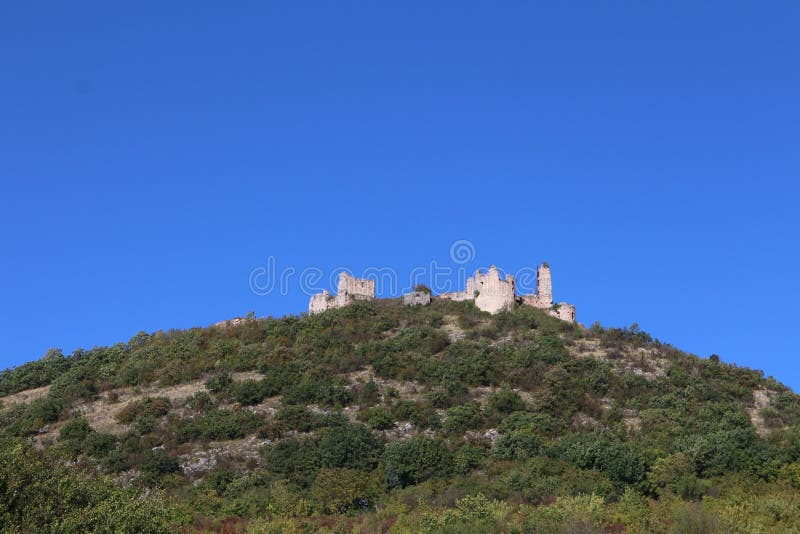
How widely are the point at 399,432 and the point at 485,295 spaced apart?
2325 centimetres

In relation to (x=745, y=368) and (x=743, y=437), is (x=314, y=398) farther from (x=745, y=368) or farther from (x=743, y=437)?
(x=745, y=368)

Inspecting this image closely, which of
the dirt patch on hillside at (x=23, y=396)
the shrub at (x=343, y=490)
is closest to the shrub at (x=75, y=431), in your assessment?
the dirt patch on hillside at (x=23, y=396)

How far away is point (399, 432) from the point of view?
174 ft

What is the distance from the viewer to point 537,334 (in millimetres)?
66812

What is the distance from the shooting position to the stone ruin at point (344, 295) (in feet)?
251

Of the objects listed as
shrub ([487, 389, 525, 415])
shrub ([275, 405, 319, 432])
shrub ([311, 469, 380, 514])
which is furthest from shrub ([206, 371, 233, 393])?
shrub ([487, 389, 525, 415])

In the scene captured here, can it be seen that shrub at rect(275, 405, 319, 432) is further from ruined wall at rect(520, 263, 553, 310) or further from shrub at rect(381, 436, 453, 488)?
ruined wall at rect(520, 263, 553, 310)

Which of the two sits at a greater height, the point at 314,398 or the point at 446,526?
the point at 314,398

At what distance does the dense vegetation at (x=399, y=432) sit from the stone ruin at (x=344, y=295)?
288cm

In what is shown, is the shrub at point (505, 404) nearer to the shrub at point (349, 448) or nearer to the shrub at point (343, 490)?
the shrub at point (349, 448)

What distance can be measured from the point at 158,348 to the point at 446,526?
125ft

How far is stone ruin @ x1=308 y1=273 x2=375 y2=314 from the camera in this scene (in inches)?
3015

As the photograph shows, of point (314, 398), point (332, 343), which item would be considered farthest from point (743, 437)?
point (332, 343)

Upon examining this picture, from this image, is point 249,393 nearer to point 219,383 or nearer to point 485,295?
point 219,383
